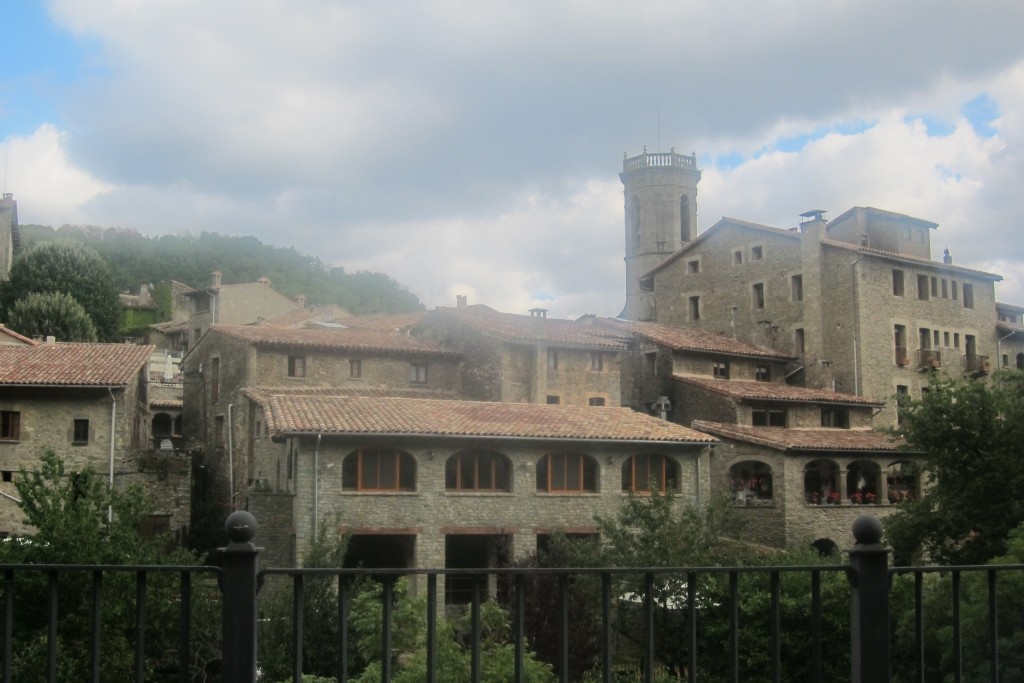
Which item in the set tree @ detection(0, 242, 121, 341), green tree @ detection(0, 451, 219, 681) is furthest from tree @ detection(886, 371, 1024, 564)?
tree @ detection(0, 242, 121, 341)

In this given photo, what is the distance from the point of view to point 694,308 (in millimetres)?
47094

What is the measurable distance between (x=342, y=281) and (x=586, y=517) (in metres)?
53.0

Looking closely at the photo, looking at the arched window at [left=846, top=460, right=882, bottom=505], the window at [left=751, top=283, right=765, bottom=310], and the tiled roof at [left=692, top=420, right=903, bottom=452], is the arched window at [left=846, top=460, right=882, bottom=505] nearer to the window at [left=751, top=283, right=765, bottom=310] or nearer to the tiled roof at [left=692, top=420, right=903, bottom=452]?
the tiled roof at [left=692, top=420, right=903, bottom=452]

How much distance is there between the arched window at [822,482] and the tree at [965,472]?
4647 millimetres

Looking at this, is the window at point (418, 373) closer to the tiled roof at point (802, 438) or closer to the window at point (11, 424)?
the tiled roof at point (802, 438)

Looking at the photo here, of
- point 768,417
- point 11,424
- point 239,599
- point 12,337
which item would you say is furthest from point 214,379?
point 239,599

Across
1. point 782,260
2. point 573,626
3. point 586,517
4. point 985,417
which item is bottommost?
point 573,626

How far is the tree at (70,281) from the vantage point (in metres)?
49.2

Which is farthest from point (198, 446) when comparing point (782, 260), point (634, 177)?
point (634, 177)

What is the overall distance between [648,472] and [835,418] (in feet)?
35.0

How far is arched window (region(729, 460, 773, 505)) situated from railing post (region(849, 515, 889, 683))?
2882 centimetres

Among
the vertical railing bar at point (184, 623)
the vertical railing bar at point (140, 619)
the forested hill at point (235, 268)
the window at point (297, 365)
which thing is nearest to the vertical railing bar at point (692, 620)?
the vertical railing bar at point (184, 623)

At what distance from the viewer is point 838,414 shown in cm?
3772

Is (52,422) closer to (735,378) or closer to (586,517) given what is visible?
(586,517)
